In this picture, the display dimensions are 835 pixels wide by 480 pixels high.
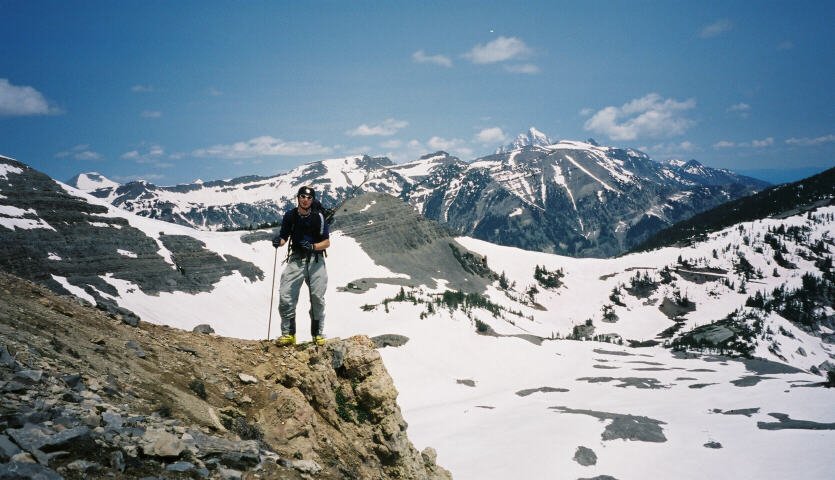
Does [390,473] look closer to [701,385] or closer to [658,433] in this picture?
[658,433]

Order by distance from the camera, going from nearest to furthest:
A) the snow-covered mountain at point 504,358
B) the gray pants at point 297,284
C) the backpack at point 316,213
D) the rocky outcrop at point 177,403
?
the rocky outcrop at point 177,403
the gray pants at point 297,284
the backpack at point 316,213
the snow-covered mountain at point 504,358

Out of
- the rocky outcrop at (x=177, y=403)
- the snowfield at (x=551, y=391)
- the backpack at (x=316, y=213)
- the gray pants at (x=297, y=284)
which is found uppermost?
the backpack at (x=316, y=213)

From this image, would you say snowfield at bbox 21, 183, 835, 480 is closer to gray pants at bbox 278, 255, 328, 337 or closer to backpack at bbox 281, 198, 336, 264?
backpack at bbox 281, 198, 336, 264

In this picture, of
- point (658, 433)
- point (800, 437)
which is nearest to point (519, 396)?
point (658, 433)

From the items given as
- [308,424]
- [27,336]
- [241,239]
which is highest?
[241,239]

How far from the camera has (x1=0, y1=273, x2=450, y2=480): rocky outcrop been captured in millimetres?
6531

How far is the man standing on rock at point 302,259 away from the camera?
45.9 feet

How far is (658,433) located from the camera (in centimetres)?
5250

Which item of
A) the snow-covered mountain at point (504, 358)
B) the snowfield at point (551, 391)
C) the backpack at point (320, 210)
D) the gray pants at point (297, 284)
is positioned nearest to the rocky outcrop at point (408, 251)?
the snow-covered mountain at point (504, 358)

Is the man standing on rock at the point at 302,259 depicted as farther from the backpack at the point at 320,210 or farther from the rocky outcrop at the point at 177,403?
the rocky outcrop at the point at 177,403

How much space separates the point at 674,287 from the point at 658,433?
160 metres

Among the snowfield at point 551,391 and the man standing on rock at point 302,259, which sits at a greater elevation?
the man standing on rock at point 302,259

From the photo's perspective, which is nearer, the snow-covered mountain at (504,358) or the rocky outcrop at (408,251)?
the snow-covered mountain at (504,358)

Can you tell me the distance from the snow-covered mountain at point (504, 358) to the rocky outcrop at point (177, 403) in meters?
36.6
